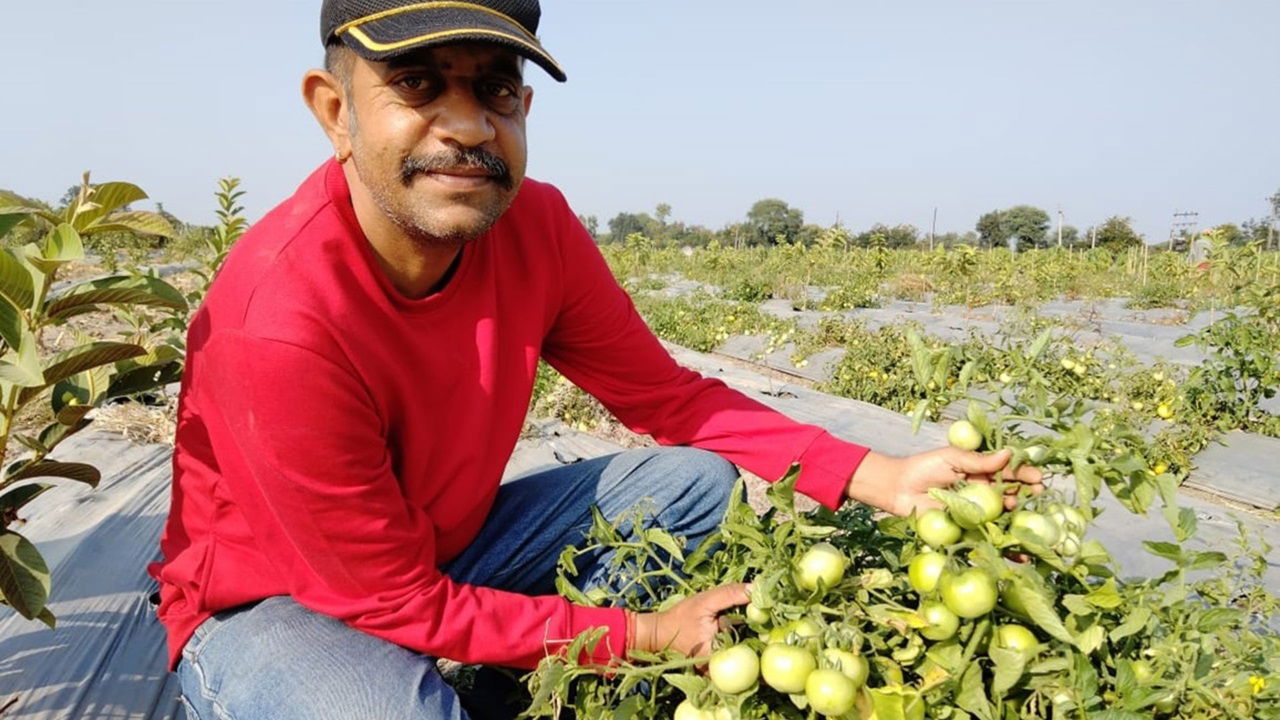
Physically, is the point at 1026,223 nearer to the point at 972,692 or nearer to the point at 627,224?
the point at 627,224

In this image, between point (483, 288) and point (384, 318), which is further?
point (483, 288)

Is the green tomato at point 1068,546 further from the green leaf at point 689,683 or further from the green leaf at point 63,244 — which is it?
the green leaf at point 63,244

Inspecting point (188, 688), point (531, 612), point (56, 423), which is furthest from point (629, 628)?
point (56, 423)

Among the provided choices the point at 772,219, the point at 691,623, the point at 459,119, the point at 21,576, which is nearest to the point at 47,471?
the point at 21,576

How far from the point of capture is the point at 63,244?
1127 millimetres

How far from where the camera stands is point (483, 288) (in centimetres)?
150

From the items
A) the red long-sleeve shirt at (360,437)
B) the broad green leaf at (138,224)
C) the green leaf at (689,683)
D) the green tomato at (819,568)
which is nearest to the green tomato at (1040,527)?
the green tomato at (819,568)

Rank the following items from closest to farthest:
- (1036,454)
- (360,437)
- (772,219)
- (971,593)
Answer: (971,593) → (1036,454) → (360,437) → (772,219)

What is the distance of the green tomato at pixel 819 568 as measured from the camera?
1.03 m

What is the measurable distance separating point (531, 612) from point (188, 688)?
59 cm

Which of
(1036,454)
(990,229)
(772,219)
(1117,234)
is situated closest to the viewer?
(1036,454)

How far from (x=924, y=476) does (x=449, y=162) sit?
912 mm

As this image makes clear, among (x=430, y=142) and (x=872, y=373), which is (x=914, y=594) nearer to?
(x=430, y=142)

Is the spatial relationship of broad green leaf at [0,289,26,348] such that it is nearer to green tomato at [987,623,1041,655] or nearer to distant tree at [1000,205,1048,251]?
green tomato at [987,623,1041,655]
